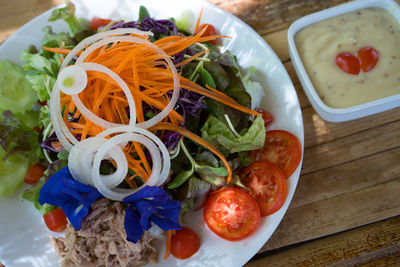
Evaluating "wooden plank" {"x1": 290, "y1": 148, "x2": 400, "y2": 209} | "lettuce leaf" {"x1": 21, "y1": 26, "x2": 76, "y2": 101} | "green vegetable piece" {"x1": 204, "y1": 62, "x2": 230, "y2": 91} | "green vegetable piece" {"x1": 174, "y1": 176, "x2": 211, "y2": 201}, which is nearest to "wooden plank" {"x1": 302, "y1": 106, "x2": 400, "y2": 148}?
"wooden plank" {"x1": 290, "y1": 148, "x2": 400, "y2": 209}

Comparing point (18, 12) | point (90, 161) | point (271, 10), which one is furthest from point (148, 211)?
point (18, 12)

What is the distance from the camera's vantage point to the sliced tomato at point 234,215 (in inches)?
81.3

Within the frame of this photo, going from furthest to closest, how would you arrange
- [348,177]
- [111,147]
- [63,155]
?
[348,177]
[63,155]
[111,147]

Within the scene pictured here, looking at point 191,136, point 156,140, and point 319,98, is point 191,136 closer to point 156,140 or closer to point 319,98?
point 156,140

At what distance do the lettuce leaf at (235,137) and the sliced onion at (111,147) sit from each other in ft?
1.15

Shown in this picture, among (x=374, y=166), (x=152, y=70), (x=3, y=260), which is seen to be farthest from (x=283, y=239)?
(x=3, y=260)

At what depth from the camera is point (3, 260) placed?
6.84 ft

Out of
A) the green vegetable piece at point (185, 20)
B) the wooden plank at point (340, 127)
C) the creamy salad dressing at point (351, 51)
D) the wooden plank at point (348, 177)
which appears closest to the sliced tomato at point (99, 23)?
the green vegetable piece at point (185, 20)

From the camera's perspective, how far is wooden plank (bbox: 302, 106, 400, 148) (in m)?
2.53

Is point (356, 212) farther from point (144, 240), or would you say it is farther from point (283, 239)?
point (144, 240)

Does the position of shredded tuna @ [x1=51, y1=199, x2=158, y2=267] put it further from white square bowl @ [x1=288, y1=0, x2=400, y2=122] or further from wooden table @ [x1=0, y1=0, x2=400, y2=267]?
white square bowl @ [x1=288, y1=0, x2=400, y2=122]

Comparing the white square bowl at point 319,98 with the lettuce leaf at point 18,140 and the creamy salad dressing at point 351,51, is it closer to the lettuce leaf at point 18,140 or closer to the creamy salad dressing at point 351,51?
the creamy salad dressing at point 351,51

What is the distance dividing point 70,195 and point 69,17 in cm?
124

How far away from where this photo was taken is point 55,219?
2109 millimetres
